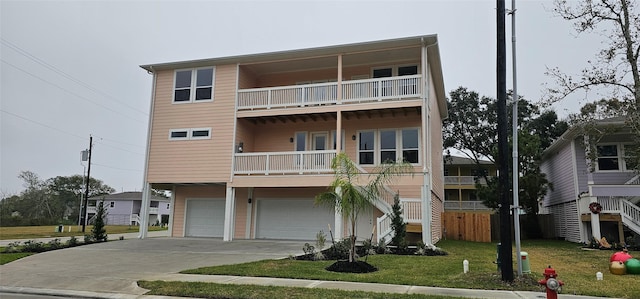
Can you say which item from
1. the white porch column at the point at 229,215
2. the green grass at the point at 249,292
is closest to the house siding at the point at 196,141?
the white porch column at the point at 229,215

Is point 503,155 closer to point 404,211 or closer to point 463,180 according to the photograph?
point 404,211

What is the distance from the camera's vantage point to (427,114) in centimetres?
1644

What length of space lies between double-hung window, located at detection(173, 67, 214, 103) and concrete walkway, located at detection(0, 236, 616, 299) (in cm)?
690

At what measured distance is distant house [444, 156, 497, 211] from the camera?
124ft

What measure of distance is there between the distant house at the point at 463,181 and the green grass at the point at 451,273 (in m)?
25.5

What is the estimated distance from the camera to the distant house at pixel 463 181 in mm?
37688

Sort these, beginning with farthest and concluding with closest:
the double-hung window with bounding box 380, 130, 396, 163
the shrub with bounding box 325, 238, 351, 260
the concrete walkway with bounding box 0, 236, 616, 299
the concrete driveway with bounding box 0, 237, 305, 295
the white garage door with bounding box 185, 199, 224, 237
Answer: the white garage door with bounding box 185, 199, 224, 237 → the double-hung window with bounding box 380, 130, 396, 163 → the shrub with bounding box 325, 238, 351, 260 → the concrete driveway with bounding box 0, 237, 305, 295 → the concrete walkway with bounding box 0, 236, 616, 299

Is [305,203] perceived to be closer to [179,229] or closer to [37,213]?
[179,229]

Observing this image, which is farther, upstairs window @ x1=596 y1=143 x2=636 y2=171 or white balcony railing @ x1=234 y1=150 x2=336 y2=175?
upstairs window @ x1=596 y1=143 x2=636 y2=171

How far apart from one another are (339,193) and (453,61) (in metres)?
24.8

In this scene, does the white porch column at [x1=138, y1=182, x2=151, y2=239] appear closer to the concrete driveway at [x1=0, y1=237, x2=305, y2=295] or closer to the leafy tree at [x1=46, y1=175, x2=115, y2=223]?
the concrete driveway at [x1=0, y1=237, x2=305, y2=295]

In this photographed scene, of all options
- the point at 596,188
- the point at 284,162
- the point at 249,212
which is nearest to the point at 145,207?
the point at 249,212

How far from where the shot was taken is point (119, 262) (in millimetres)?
11844

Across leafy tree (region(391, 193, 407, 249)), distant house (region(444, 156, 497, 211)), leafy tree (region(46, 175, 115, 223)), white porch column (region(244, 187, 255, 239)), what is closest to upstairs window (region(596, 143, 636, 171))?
leafy tree (region(391, 193, 407, 249))
